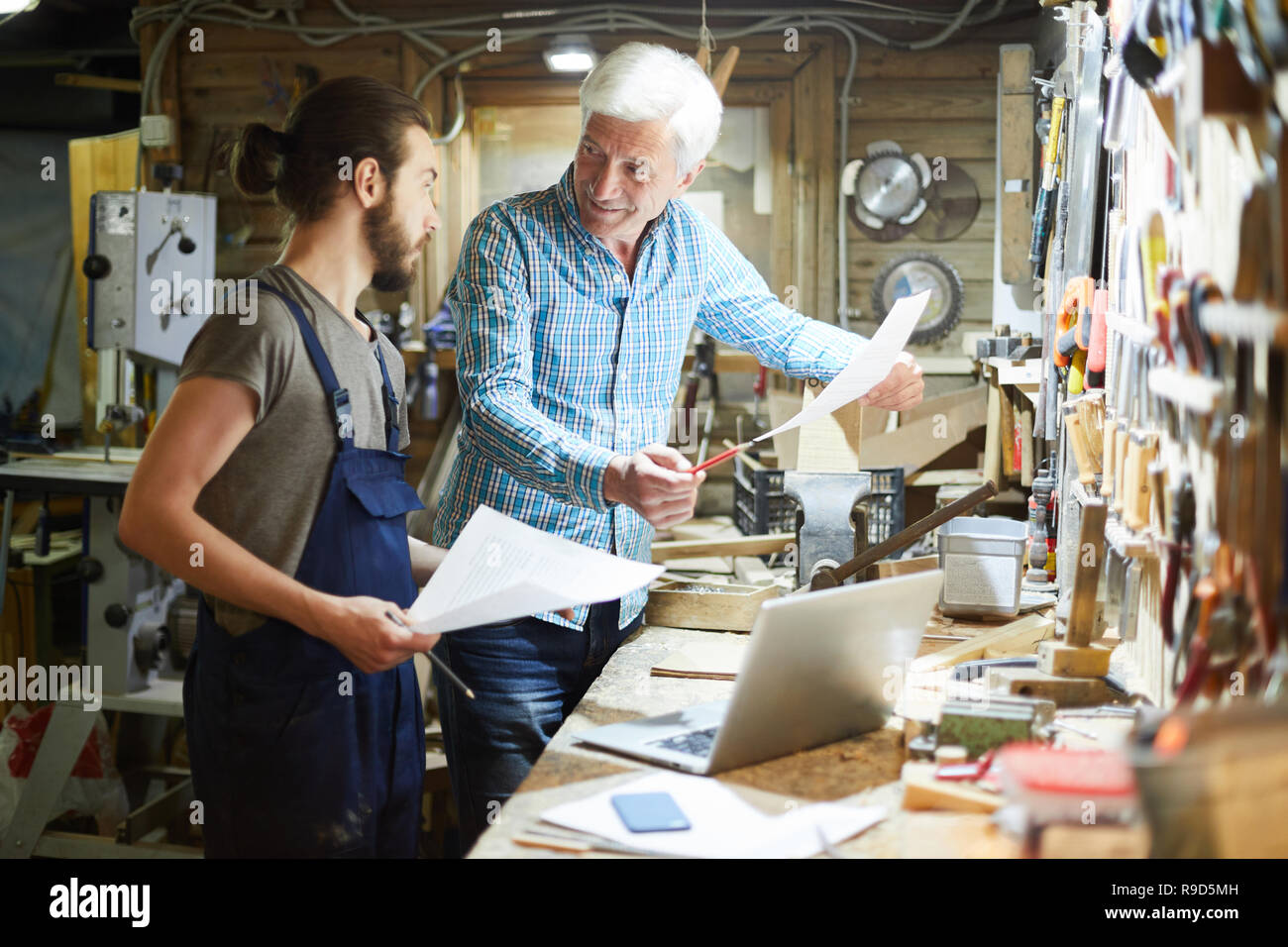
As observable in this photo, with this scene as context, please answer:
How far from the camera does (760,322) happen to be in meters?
2.47

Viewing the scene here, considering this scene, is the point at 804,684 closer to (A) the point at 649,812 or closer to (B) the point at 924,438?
(A) the point at 649,812

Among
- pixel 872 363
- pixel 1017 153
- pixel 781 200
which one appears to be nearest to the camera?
pixel 872 363

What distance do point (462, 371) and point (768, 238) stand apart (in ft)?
9.98

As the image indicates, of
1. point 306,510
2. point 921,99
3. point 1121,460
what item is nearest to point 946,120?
point 921,99

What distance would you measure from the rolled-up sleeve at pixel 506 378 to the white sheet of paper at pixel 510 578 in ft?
0.60

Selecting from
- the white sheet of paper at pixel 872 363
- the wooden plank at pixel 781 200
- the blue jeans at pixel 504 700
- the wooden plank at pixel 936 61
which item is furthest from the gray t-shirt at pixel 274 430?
the wooden plank at pixel 936 61

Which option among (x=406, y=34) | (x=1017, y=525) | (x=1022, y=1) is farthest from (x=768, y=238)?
(x=1017, y=525)

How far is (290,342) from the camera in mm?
1699

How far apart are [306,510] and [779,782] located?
81 cm

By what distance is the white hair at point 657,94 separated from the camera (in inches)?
81.6

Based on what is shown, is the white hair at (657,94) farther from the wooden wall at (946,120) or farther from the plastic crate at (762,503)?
the wooden wall at (946,120)

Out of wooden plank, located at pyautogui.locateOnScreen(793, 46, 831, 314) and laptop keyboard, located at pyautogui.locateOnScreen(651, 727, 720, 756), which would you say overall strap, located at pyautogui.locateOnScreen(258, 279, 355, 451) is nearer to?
laptop keyboard, located at pyautogui.locateOnScreen(651, 727, 720, 756)

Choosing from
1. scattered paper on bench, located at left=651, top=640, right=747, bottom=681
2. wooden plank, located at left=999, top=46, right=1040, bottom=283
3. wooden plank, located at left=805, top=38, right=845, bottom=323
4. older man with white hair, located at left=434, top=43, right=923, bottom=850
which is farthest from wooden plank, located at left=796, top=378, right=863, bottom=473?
wooden plank, located at left=805, top=38, right=845, bottom=323
